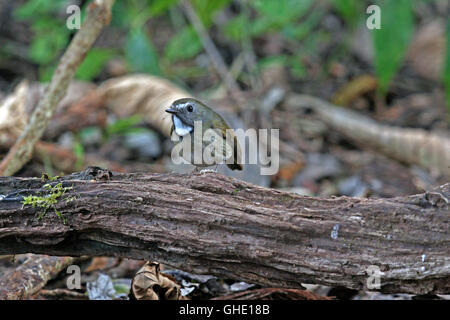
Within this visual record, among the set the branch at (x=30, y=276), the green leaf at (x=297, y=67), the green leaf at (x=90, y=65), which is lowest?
the branch at (x=30, y=276)

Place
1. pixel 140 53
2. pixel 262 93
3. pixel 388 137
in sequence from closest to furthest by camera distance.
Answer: pixel 388 137 < pixel 140 53 < pixel 262 93

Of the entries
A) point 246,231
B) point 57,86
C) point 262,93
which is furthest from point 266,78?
point 246,231

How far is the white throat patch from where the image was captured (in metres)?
3.78

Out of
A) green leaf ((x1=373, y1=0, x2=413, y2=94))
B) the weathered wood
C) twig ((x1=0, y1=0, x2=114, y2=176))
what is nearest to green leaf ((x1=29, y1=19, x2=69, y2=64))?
twig ((x1=0, y1=0, x2=114, y2=176))

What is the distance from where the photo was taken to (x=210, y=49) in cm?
693

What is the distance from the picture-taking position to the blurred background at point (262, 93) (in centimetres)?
551

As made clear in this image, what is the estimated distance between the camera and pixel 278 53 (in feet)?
29.6

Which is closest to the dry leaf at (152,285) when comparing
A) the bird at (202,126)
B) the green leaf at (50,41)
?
the bird at (202,126)

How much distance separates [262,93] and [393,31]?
2.15 metres

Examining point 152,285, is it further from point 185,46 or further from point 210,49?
point 185,46

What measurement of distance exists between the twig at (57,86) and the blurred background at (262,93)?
651mm

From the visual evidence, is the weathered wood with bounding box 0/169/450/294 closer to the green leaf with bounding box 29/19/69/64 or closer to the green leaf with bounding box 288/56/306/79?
the green leaf with bounding box 29/19/69/64

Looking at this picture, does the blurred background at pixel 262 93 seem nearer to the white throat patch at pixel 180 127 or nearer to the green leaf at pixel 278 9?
the green leaf at pixel 278 9
